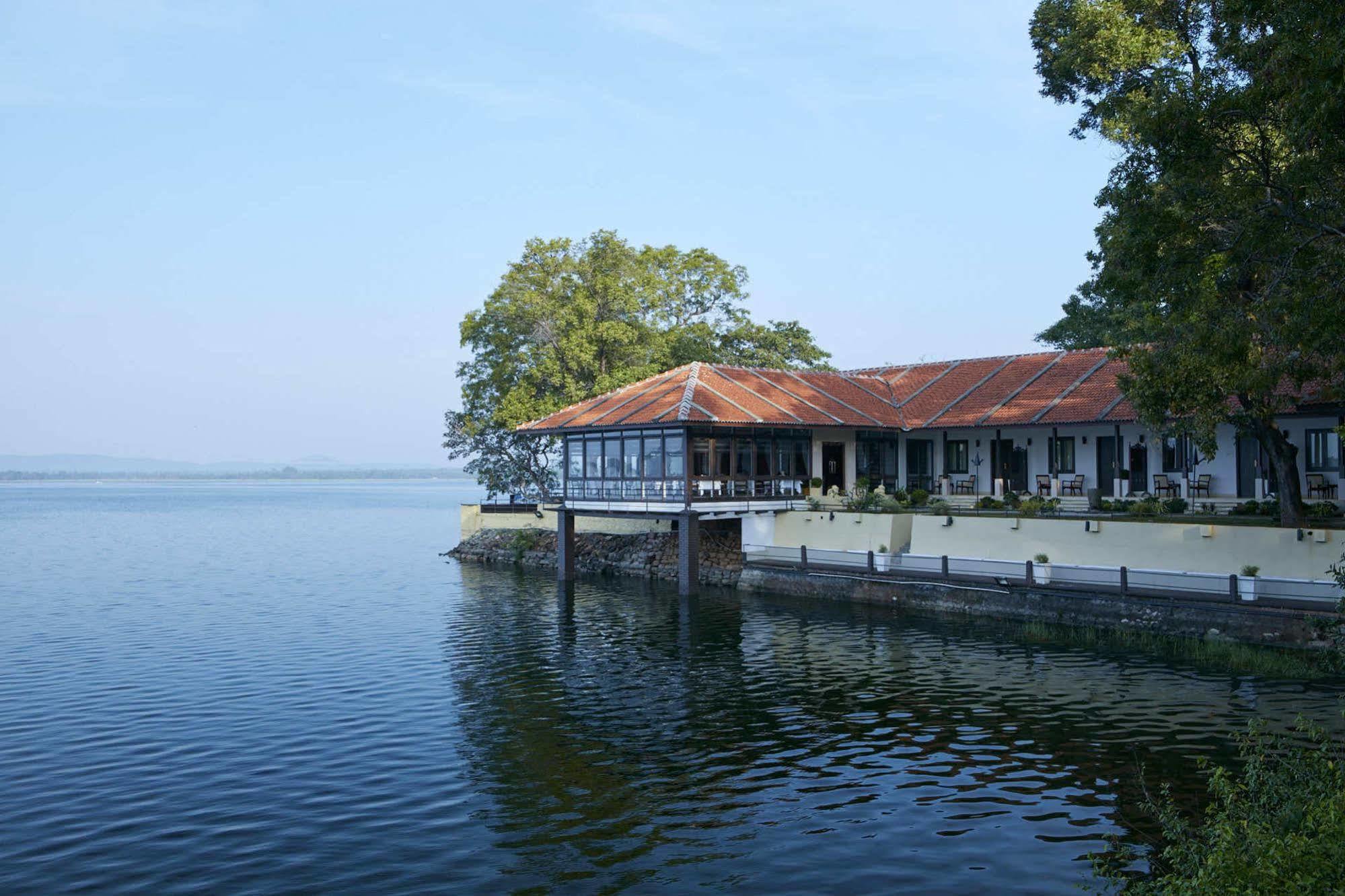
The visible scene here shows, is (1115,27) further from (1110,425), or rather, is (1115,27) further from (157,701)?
(157,701)

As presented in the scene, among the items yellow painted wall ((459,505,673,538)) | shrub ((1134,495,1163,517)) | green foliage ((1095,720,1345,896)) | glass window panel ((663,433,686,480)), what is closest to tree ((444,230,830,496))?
yellow painted wall ((459,505,673,538))

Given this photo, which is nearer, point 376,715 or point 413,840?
point 413,840

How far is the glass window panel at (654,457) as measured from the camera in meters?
39.1

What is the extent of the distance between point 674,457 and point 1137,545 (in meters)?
16.5

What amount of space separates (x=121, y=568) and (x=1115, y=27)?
161ft

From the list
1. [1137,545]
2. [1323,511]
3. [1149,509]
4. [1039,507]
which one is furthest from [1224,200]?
[1039,507]

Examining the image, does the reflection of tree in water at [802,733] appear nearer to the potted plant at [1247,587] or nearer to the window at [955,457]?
the potted plant at [1247,587]

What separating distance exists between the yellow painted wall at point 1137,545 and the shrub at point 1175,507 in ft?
18.6

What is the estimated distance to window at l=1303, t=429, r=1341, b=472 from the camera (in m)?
33.8

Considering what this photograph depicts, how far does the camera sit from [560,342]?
5353 cm

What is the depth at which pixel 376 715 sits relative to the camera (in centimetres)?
2012

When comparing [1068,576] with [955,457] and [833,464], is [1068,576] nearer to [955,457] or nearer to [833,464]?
[833,464]

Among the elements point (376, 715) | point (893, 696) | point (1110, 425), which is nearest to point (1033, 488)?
point (1110, 425)

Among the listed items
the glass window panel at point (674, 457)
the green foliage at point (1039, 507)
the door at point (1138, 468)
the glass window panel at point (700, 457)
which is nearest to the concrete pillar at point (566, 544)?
the glass window panel at point (674, 457)
